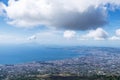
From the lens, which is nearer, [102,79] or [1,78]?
[102,79]

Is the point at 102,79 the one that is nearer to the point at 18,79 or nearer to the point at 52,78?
the point at 52,78

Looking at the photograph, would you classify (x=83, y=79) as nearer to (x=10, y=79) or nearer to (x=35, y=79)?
(x=35, y=79)

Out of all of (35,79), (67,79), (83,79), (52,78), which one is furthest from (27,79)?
(83,79)

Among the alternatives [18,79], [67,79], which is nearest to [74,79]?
[67,79]

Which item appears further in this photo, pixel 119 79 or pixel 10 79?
pixel 10 79

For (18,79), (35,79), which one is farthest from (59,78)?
(18,79)

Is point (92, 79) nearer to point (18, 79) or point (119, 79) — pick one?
point (119, 79)

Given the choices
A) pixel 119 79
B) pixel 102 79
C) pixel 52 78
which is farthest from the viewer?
pixel 52 78

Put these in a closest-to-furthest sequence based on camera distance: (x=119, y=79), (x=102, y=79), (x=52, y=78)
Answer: (x=119, y=79) → (x=102, y=79) → (x=52, y=78)
